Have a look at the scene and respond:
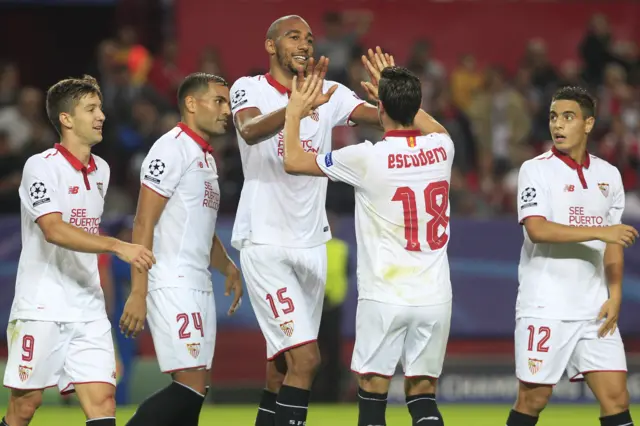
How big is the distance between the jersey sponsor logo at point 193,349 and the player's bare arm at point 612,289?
7.89ft

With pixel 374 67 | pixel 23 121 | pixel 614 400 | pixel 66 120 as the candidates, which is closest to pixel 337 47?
pixel 23 121

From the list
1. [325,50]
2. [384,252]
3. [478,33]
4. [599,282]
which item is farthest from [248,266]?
[478,33]

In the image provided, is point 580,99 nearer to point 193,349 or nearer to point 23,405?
point 193,349

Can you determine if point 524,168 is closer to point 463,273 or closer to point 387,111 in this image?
point 387,111

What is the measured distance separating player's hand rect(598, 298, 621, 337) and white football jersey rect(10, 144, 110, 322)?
9.69 feet

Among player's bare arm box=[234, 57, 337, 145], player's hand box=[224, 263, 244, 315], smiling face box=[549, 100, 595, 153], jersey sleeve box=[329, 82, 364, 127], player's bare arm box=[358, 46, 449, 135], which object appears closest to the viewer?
player's bare arm box=[234, 57, 337, 145]

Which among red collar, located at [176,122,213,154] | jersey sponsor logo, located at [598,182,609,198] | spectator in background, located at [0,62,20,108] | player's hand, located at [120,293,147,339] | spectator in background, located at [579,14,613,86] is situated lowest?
player's hand, located at [120,293,147,339]

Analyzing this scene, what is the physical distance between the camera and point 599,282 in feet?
23.3

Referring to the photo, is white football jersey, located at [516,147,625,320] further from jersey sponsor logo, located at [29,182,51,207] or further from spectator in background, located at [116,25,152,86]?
spectator in background, located at [116,25,152,86]

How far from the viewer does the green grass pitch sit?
9.48m

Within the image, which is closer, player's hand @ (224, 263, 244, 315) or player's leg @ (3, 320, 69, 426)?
player's leg @ (3, 320, 69, 426)

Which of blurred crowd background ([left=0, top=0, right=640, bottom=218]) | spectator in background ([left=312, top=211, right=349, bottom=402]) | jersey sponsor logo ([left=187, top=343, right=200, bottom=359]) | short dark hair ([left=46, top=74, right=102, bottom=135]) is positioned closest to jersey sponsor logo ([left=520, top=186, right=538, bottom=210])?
jersey sponsor logo ([left=187, top=343, right=200, bottom=359])

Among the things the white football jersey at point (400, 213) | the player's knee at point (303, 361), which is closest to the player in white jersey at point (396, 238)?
the white football jersey at point (400, 213)

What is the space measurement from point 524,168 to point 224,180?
6.56 m
